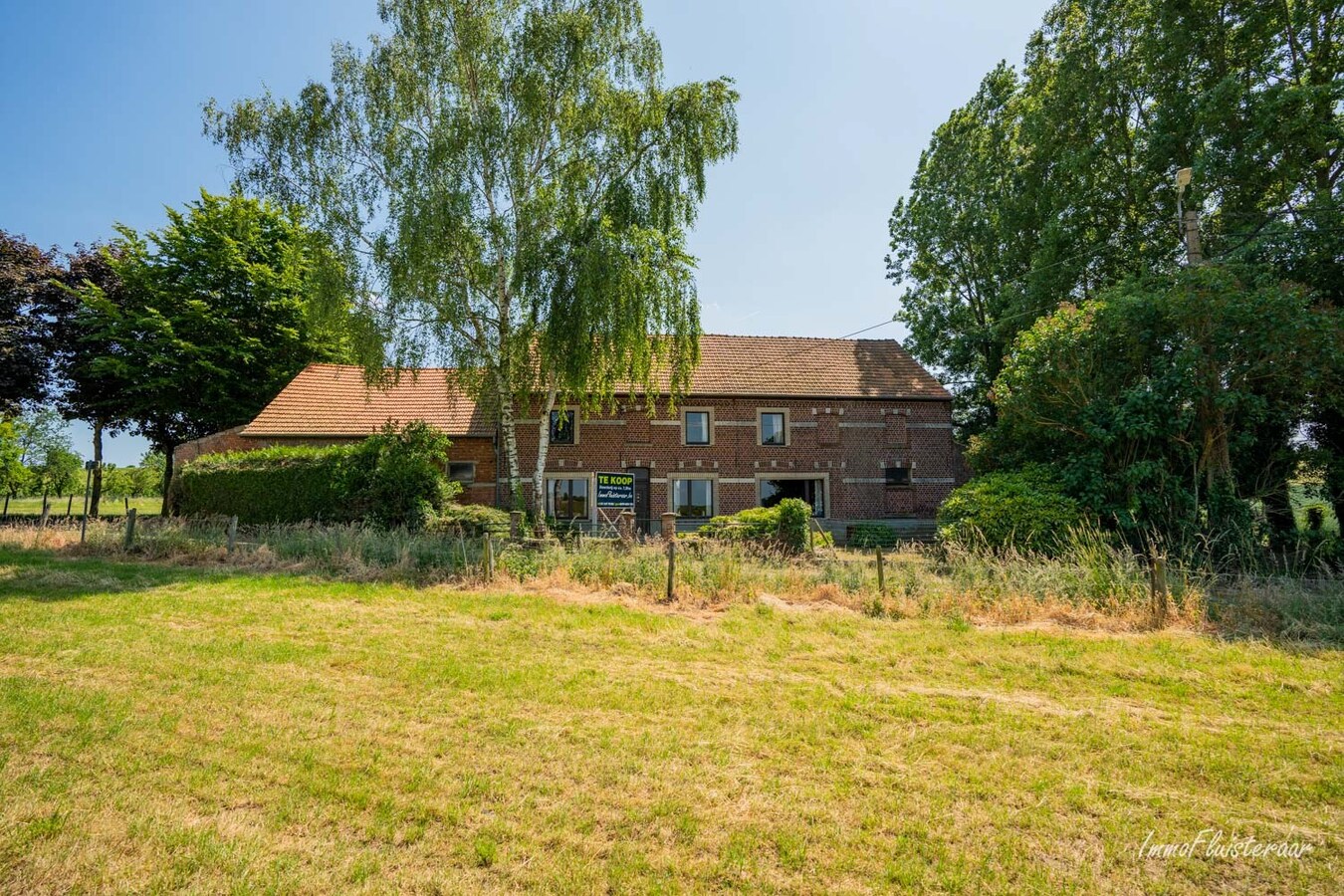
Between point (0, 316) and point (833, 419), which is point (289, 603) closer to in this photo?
point (833, 419)

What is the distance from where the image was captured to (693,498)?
839 inches

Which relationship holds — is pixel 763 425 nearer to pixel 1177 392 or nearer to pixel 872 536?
pixel 872 536

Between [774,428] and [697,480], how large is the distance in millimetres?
3448

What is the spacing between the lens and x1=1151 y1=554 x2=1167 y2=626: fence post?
7.25 m

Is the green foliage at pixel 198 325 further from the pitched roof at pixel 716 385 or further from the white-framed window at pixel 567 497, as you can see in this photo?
the white-framed window at pixel 567 497

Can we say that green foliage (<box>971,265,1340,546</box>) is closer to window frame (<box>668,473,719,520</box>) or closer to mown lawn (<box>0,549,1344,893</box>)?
mown lawn (<box>0,549,1344,893</box>)

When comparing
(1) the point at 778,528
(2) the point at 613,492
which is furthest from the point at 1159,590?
(2) the point at 613,492

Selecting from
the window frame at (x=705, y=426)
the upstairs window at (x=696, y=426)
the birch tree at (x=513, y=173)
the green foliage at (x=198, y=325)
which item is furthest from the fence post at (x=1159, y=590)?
the green foliage at (x=198, y=325)

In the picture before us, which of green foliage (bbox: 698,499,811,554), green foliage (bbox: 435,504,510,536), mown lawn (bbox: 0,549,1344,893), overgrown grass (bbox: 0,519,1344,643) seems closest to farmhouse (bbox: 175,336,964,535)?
green foliage (bbox: 435,504,510,536)

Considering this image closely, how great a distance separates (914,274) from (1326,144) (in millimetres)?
13175

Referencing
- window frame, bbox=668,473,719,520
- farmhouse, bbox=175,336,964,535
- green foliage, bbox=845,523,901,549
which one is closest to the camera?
green foliage, bbox=845,523,901,549

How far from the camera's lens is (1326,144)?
46.7ft

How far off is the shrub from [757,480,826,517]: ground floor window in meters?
8.32

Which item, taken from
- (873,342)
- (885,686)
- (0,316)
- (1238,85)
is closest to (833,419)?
(873,342)
